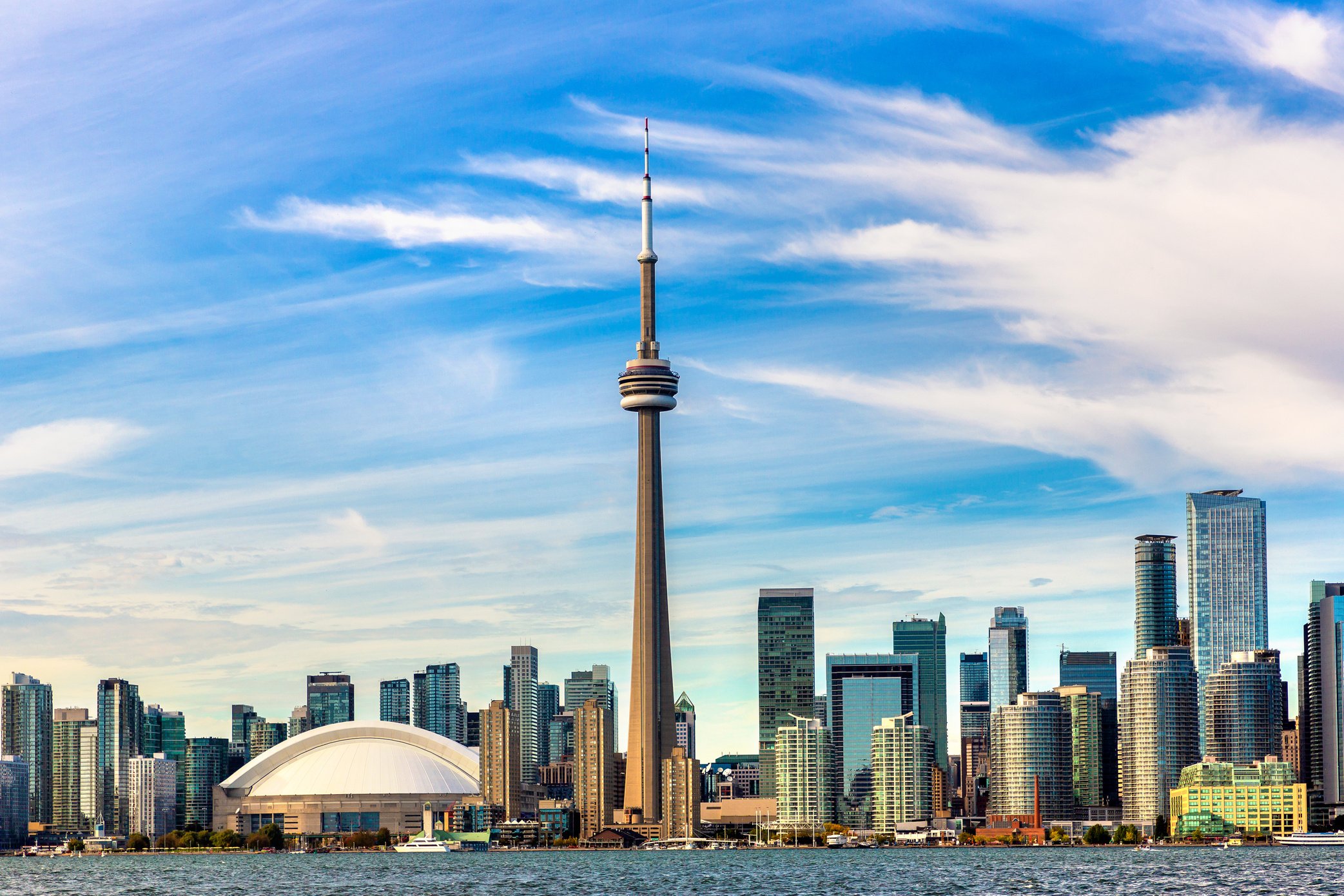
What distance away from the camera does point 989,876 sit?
173 metres

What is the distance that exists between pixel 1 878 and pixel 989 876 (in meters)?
106

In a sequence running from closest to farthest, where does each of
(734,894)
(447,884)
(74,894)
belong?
(734,894) → (74,894) → (447,884)

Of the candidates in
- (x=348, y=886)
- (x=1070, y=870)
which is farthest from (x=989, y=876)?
(x=348, y=886)

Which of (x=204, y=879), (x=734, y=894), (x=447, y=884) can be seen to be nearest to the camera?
(x=734, y=894)

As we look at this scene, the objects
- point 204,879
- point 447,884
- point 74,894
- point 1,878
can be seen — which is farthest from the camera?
point 1,878

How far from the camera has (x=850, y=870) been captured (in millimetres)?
195875

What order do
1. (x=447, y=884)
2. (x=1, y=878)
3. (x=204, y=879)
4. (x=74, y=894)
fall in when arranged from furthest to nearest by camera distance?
(x=1, y=878), (x=204, y=879), (x=447, y=884), (x=74, y=894)

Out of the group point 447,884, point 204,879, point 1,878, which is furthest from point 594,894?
point 1,878

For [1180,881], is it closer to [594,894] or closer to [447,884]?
[594,894]

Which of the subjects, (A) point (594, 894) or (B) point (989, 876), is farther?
(B) point (989, 876)

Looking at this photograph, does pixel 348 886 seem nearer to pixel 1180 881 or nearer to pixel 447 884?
pixel 447 884

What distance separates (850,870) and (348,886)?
196ft

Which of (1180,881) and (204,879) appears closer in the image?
(1180,881)

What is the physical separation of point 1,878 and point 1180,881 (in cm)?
12345
